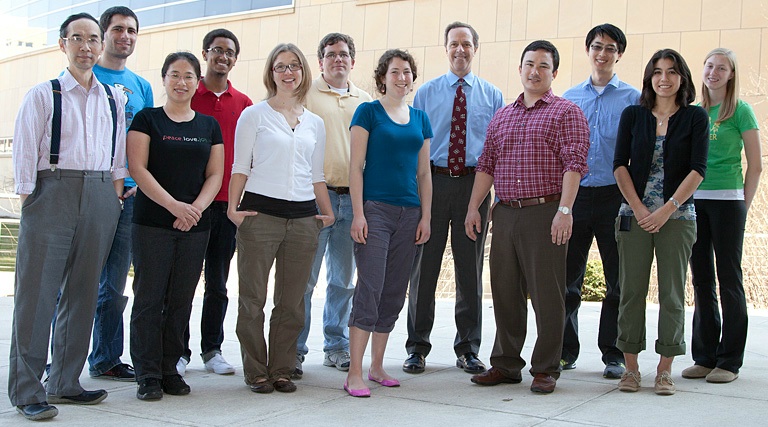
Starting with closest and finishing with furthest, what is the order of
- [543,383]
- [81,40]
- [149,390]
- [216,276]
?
[81,40] → [149,390] → [543,383] → [216,276]

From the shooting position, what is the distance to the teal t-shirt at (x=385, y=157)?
16.9ft

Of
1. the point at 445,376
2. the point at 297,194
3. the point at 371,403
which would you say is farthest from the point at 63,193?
the point at 445,376

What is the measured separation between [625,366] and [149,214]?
318 centimetres

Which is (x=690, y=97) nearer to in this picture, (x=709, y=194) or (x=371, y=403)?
(x=709, y=194)

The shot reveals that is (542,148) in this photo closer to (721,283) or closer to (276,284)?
(721,283)

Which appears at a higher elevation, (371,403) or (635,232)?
(635,232)

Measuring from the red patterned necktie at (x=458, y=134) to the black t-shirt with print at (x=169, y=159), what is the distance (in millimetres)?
1823

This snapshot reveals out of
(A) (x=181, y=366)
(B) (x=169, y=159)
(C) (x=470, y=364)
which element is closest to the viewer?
(B) (x=169, y=159)

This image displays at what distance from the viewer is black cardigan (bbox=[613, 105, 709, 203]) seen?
5.11m

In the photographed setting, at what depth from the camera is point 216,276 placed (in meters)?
5.55

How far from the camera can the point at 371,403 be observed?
188 inches

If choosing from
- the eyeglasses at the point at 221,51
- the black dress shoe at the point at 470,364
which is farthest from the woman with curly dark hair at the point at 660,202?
the eyeglasses at the point at 221,51

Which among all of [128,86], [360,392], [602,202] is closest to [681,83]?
[602,202]

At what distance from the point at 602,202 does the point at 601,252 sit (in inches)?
13.6
